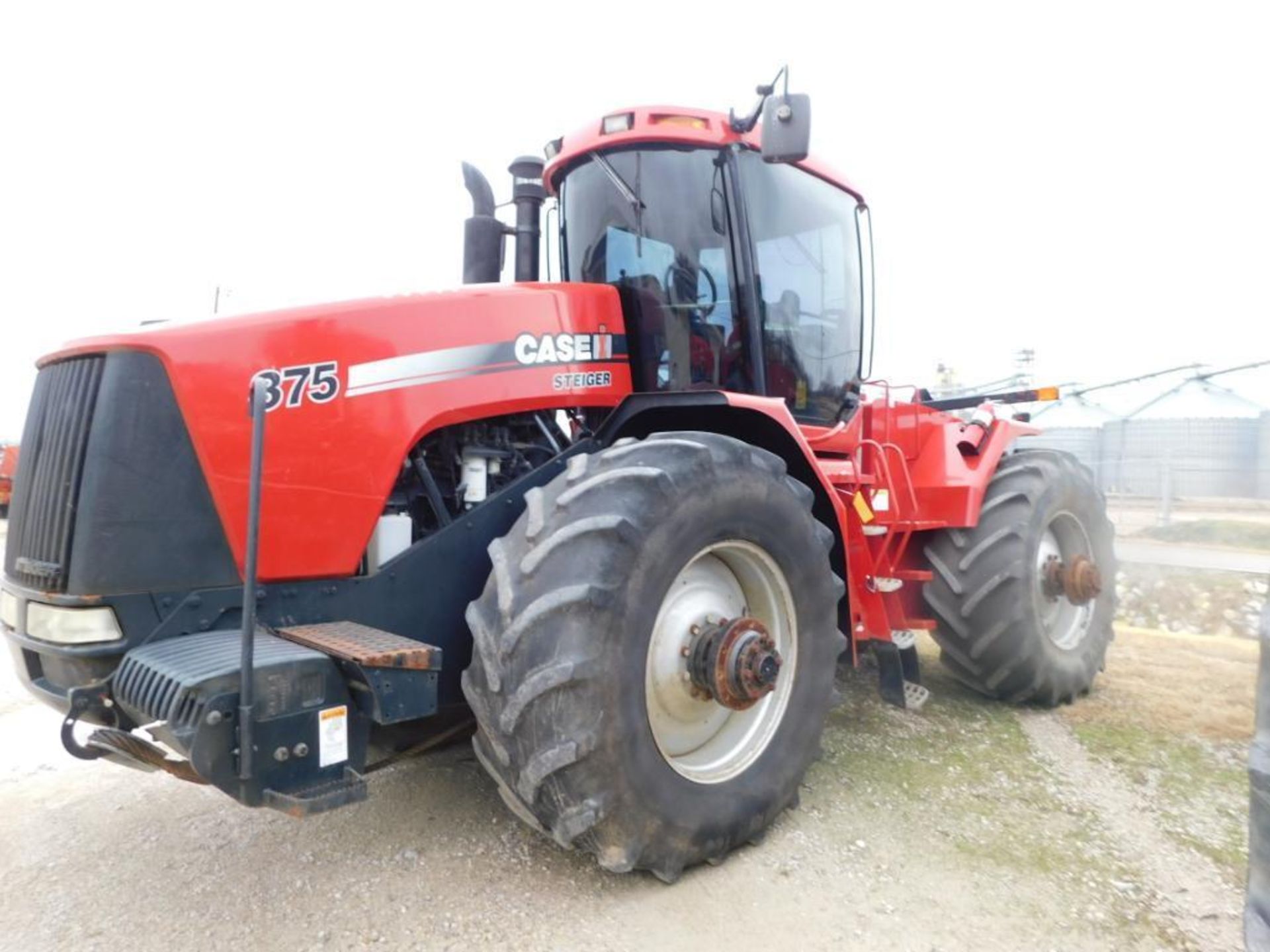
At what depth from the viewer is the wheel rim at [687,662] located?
9.00ft

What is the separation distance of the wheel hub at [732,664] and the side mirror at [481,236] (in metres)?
2.05

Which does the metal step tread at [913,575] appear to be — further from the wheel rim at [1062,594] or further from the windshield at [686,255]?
the windshield at [686,255]

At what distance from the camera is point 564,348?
318 cm

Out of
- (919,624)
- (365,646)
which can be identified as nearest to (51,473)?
(365,646)

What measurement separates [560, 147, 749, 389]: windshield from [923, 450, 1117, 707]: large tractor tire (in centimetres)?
181

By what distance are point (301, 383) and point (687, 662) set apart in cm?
147

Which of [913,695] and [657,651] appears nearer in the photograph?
[657,651]

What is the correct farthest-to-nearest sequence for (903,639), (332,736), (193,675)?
(903,639)
(332,736)
(193,675)

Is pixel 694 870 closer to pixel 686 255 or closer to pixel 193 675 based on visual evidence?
pixel 193 675

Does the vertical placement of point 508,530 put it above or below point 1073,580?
above

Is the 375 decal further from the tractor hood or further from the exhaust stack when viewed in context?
the exhaust stack

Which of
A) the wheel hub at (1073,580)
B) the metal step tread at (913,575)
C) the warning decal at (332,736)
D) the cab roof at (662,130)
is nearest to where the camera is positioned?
the warning decal at (332,736)

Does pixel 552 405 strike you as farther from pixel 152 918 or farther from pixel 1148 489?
pixel 1148 489

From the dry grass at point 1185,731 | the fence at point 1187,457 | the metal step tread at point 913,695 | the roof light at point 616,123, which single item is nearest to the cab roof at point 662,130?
the roof light at point 616,123
